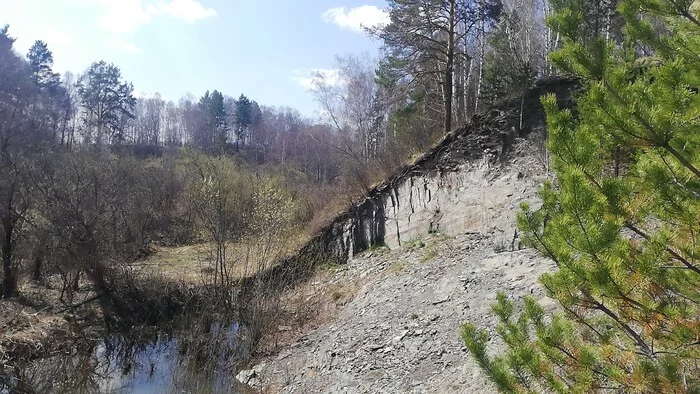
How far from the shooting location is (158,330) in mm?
14711

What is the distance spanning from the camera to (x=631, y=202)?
8.94ft

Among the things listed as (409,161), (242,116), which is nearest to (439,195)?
(409,161)

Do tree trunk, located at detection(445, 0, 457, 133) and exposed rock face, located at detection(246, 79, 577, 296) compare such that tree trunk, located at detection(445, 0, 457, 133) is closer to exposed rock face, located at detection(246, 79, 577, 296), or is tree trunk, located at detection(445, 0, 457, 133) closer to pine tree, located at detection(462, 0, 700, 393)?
exposed rock face, located at detection(246, 79, 577, 296)

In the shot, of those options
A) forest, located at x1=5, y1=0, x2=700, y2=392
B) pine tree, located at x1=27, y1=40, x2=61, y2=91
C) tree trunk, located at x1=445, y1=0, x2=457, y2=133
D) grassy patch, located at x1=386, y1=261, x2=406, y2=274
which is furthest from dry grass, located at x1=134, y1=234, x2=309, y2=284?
pine tree, located at x1=27, y1=40, x2=61, y2=91

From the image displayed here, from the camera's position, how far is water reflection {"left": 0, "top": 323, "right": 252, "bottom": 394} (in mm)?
10086

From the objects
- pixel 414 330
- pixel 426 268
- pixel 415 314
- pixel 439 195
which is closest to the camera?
pixel 414 330

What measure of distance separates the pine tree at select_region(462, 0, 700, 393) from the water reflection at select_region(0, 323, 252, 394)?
868 cm

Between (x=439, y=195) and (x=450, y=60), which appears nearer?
(x=439, y=195)

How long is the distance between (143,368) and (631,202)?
1197 centimetres

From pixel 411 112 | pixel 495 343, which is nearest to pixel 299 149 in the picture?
pixel 411 112

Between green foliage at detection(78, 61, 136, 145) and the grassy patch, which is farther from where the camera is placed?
green foliage at detection(78, 61, 136, 145)

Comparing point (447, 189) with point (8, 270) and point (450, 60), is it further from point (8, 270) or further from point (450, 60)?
point (8, 270)

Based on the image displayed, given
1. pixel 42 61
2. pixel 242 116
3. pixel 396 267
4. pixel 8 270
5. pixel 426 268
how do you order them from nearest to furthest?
pixel 426 268, pixel 396 267, pixel 8 270, pixel 42 61, pixel 242 116

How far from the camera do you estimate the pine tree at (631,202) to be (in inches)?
98.3
